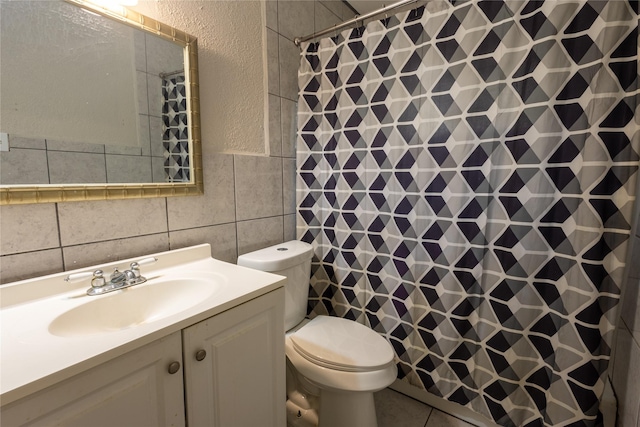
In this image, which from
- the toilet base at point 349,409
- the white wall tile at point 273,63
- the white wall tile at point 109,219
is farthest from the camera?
the white wall tile at point 273,63

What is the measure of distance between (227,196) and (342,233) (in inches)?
25.0

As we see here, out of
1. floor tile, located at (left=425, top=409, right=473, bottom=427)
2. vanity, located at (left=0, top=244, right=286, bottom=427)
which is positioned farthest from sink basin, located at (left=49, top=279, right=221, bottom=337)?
floor tile, located at (left=425, top=409, right=473, bottom=427)

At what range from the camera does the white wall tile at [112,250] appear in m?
0.92

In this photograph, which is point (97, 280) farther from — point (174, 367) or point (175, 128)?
point (175, 128)

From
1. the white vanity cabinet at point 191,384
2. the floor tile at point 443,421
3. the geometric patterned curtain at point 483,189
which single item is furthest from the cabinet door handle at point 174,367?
the floor tile at point 443,421

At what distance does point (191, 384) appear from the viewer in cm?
74

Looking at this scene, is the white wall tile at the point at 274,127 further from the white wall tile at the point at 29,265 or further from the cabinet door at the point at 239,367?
the white wall tile at the point at 29,265

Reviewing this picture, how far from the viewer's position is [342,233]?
158cm

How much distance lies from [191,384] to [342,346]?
66cm

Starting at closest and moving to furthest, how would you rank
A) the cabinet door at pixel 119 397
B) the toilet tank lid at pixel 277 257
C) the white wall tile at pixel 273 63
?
the cabinet door at pixel 119 397 < the toilet tank lid at pixel 277 257 < the white wall tile at pixel 273 63

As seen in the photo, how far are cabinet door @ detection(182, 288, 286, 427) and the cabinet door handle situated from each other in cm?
2

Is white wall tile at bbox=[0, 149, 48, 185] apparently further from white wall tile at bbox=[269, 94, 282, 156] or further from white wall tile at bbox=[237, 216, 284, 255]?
white wall tile at bbox=[269, 94, 282, 156]

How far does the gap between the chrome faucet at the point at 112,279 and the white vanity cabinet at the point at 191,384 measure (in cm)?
35

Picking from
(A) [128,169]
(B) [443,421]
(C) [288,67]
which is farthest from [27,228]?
(B) [443,421]
